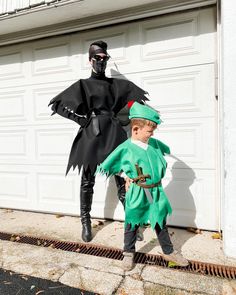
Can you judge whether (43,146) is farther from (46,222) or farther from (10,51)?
(10,51)

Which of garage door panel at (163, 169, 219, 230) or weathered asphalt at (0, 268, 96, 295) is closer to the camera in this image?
weathered asphalt at (0, 268, 96, 295)

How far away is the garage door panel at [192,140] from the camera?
9.39 ft

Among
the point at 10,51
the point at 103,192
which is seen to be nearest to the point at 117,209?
the point at 103,192

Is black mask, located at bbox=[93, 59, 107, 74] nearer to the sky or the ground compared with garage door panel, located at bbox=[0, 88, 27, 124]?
nearer to the sky

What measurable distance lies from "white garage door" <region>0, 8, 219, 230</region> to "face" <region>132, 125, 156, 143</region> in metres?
0.99

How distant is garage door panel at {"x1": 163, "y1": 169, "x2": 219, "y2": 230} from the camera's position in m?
2.89

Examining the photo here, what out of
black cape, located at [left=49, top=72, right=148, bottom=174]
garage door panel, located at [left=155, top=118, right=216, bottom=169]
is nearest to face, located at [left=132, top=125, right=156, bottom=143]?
black cape, located at [left=49, top=72, right=148, bottom=174]

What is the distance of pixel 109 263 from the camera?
2234 millimetres

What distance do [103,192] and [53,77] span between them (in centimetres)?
167

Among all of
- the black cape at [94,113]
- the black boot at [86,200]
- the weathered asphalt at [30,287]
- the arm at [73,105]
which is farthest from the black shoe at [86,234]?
the arm at [73,105]

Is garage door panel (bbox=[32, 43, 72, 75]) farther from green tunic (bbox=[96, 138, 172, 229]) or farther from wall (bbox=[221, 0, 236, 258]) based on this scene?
wall (bbox=[221, 0, 236, 258])

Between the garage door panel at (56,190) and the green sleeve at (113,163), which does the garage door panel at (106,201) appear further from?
the green sleeve at (113,163)

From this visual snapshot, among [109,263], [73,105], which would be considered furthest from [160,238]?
[73,105]

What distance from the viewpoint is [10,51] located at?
384cm
